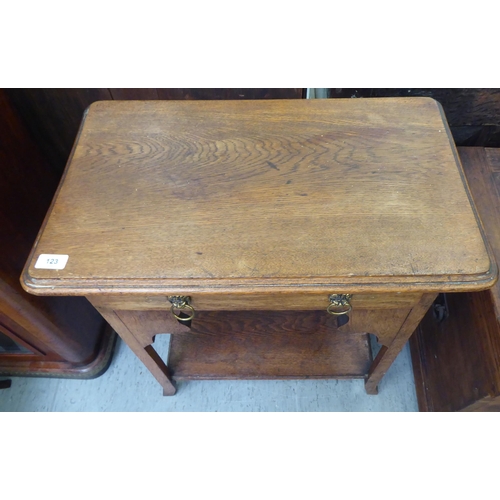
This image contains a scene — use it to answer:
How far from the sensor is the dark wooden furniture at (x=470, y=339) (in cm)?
91

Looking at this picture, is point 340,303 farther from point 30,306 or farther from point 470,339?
point 30,306

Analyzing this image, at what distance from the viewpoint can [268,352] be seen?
4.07 feet

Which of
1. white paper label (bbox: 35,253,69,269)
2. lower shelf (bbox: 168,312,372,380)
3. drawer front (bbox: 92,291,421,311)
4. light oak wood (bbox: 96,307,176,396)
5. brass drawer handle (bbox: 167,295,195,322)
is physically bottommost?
lower shelf (bbox: 168,312,372,380)

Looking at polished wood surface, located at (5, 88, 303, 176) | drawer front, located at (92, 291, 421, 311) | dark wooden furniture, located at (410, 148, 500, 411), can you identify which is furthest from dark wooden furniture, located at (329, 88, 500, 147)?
drawer front, located at (92, 291, 421, 311)

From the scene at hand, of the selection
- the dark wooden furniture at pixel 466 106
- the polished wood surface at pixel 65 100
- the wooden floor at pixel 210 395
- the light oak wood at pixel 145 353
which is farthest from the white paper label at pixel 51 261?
the dark wooden furniture at pixel 466 106

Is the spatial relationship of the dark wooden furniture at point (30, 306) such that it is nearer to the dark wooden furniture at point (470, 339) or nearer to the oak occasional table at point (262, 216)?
the oak occasional table at point (262, 216)

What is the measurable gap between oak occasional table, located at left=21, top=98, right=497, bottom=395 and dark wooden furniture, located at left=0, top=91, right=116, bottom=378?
295mm

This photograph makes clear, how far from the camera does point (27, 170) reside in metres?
1.13

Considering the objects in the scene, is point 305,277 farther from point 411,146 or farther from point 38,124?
point 38,124

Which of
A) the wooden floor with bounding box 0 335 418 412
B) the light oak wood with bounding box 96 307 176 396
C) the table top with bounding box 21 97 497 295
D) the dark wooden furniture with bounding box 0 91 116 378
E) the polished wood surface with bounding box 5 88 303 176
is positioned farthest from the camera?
the wooden floor with bounding box 0 335 418 412

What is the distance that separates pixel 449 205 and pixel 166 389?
39.9 inches

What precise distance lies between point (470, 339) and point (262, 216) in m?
0.66

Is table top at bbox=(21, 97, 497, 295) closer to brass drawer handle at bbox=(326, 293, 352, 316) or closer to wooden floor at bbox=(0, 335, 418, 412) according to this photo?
brass drawer handle at bbox=(326, 293, 352, 316)

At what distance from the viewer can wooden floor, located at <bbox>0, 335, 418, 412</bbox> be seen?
129 centimetres
